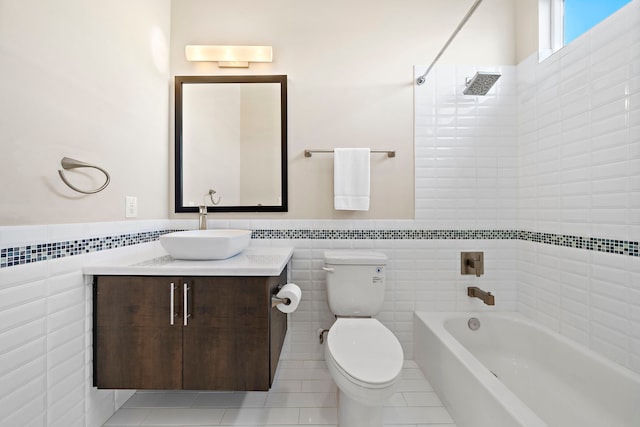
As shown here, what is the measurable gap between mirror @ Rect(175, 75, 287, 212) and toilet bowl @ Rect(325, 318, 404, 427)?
3.08ft

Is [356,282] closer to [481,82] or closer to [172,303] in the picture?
[172,303]

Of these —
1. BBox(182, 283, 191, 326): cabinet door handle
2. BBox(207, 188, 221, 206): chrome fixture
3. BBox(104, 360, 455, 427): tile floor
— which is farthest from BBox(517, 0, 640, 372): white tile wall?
BBox(207, 188, 221, 206): chrome fixture

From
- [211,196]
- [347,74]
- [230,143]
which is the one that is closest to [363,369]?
[211,196]

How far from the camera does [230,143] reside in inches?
77.0

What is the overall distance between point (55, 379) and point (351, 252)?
4.90 ft

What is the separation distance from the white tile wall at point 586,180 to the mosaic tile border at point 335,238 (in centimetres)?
4

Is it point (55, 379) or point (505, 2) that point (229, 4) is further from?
point (55, 379)

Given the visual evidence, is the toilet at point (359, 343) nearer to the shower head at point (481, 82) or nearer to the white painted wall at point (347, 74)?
the white painted wall at point (347, 74)

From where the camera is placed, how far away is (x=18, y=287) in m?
0.96

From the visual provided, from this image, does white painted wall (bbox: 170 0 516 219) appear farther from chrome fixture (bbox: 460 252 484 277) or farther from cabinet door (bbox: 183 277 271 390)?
cabinet door (bbox: 183 277 271 390)

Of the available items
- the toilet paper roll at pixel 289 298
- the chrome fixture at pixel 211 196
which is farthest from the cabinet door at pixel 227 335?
the chrome fixture at pixel 211 196

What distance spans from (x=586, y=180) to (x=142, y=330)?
2.27 metres

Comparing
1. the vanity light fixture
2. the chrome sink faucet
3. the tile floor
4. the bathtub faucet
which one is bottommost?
the tile floor

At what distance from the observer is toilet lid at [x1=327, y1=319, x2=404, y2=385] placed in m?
1.11
